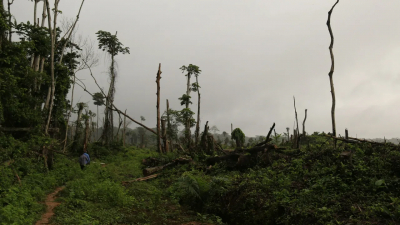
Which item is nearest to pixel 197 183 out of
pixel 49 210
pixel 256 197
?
pixel 256 197

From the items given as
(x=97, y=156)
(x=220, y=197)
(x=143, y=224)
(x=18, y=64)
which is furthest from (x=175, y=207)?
(x=97, y=156)

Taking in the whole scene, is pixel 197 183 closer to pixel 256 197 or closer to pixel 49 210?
pixel 256 197

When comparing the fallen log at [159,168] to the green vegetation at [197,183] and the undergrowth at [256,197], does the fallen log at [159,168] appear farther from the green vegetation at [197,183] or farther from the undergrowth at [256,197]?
the undergrowth at [256,197]

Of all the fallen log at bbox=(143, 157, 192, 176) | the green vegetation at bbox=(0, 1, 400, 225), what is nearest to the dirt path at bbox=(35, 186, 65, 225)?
the green vegetation at bbox=(0, 1, 400, 225)

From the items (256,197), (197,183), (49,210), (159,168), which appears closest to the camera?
(49,210)

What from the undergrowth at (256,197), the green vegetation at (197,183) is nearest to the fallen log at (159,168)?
the green vegetation at (197,183)

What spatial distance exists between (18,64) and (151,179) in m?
11.2

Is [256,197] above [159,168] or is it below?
below

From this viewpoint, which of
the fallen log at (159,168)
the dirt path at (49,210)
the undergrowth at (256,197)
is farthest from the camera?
the fallen log at (159,168)

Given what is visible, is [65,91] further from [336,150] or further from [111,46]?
[336,150]

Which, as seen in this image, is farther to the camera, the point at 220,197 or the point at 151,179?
the point at 151,179

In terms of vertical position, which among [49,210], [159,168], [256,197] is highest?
[159,168]

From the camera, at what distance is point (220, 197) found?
899 cm

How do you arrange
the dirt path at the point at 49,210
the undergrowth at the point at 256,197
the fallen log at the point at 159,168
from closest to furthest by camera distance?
the undergrowth at the point at 256,197
the dirt path at the point at 49,210
the fallen log at the point at 159,168
